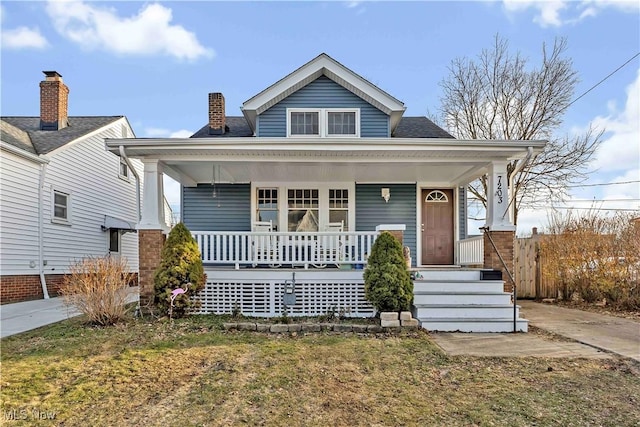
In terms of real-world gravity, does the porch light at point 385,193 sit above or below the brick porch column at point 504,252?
above

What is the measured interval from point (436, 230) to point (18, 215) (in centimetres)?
A: 1154

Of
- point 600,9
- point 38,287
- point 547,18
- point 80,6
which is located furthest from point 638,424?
point 547,18

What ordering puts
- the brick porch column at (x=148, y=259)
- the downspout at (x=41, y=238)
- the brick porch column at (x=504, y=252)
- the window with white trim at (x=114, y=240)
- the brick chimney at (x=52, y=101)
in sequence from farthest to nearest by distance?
1. the window with white trim at (x=114, y=240)
2. the brick chimney at (x=52, y=101)
3. the downspout at (x=41, y=238)
4. the brick porch column at (x=504, y=252)
5. the brick porch column at (x=148, y=259)

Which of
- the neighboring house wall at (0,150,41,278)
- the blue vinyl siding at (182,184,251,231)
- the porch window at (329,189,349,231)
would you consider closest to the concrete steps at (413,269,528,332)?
the porch window at (329,189,349,231)

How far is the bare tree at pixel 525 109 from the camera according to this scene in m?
16.0

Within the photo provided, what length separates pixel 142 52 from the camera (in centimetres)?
1191

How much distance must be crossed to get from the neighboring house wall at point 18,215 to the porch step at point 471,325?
424 inches

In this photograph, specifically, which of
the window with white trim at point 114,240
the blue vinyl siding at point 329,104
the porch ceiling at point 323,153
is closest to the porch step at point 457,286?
the porch ceiling at point 323,153

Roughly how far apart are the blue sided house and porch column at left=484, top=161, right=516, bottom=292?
20 millimetres

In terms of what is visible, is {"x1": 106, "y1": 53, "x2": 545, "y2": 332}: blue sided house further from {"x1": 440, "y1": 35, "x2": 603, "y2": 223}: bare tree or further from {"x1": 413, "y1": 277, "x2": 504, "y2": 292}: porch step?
{"x1": 440, "y1": 35, "x2": 603, "y2": 223}: bare tree

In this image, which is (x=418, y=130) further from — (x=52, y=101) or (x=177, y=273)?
(x=52, y=101)

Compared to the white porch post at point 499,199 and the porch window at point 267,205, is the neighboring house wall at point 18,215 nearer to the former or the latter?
the porch window at point 267,205

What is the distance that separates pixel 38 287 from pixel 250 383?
10389 mm

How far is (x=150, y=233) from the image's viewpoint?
766cm
